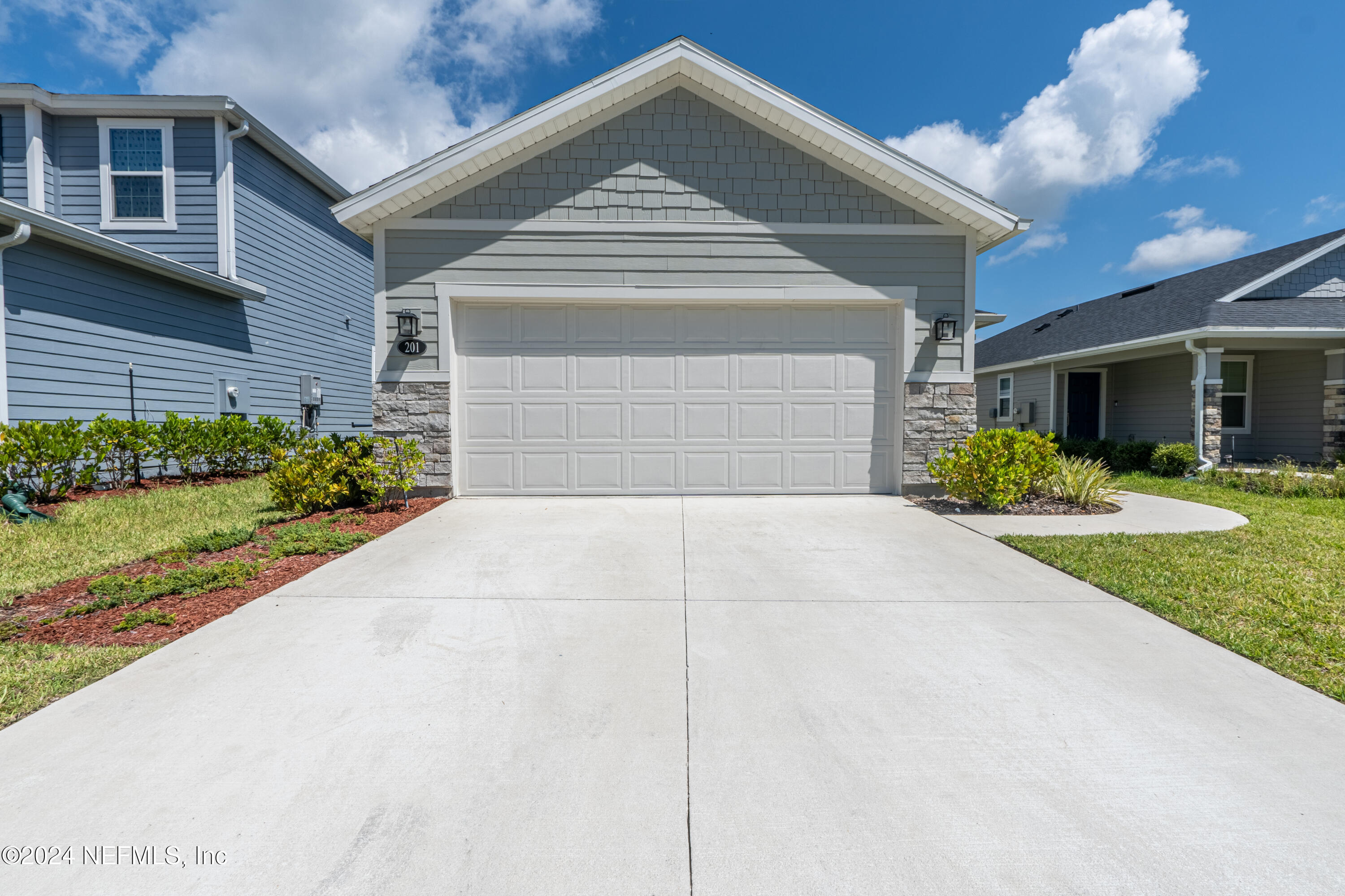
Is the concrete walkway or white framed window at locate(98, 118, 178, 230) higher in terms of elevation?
white framed window at locate(98, 118, 178, 230)

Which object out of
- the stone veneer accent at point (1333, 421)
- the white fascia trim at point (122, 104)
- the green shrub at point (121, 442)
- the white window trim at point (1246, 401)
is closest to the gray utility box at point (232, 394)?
the green shrub at point (121, 442)

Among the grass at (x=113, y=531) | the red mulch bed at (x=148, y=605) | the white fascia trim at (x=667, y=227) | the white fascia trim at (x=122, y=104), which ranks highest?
the white fascia trim at (x=122, y=104)

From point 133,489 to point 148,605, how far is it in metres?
6.16

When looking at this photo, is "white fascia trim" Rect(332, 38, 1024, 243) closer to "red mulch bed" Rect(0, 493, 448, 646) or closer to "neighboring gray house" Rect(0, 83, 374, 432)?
"red mulch bed" Rect(0, 493, 448, 646)

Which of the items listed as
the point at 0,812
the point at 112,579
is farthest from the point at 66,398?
the point at 0,812

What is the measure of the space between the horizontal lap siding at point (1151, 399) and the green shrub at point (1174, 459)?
165 cm

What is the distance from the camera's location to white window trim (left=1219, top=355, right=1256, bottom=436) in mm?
12234

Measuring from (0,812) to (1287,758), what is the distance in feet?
13.8

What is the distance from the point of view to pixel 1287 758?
6.86ft

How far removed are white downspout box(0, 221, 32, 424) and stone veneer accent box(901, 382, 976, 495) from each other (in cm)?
1076

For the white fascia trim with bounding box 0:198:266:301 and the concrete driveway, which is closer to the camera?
the concrete driveway

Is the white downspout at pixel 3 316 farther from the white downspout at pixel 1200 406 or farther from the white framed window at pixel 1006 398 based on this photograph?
the white framed window at pixel 1006 398

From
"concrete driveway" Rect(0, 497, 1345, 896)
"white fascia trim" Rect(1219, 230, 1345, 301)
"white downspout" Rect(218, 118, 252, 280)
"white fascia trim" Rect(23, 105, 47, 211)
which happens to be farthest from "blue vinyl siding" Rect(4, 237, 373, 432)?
"white fascia trim" Rect(1219, 230, 1345, 301)

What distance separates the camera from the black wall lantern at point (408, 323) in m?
6.82
